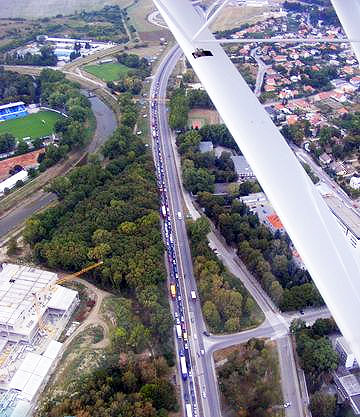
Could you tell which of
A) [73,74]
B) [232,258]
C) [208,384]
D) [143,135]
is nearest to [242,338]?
[208,384]

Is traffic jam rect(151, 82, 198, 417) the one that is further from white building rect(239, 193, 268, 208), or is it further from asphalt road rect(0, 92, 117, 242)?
asphalt road rect(0, 92, 117, 242)

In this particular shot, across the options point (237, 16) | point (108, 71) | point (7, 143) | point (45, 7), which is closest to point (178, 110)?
point (7, 143)

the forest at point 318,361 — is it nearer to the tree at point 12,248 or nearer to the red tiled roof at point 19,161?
the tree at point 12,248

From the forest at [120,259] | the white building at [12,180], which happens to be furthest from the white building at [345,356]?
the white building at [12,180]

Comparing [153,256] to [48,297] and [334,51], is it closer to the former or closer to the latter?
[48,297]

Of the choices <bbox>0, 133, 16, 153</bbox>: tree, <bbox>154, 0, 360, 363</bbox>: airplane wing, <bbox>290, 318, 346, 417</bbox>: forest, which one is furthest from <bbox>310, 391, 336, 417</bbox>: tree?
<bbox>0, 133, 16, 153</bbox>: tree

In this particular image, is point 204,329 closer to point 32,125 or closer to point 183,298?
point 183,298

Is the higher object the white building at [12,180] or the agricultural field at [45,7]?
the agricultural field at [45,7]

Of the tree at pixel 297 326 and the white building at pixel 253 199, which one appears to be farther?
the white building at pixel 253 199
